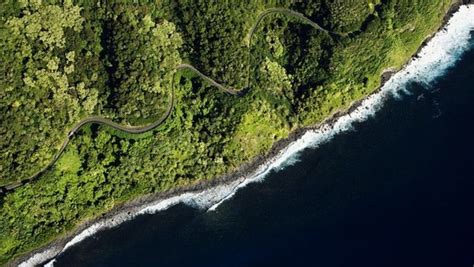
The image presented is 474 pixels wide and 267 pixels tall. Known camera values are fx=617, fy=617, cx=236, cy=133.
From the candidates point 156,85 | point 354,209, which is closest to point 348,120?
point 354,209

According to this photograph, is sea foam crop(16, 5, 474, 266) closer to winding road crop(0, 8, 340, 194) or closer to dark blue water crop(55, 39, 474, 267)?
dark blue water crop(55, 39, 474, 267)

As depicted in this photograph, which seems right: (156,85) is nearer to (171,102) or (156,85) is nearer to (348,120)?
(171,102)

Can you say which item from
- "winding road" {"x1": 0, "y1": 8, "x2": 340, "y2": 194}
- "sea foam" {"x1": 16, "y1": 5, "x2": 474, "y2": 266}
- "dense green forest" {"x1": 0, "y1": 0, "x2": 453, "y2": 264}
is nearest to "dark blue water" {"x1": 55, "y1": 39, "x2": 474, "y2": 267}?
"sea foam" {"x1": 16, "y1": 5, "x2": 474, "y2": 266}

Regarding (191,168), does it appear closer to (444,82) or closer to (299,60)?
(299,60)

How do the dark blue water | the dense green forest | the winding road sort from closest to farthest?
the dark blue water, the dense green forest, the winding road

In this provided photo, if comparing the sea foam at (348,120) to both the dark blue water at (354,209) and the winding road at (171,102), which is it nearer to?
the dark blue water at (354,209)

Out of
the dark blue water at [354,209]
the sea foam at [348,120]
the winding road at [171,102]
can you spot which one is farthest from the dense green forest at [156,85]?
the dark blue water at [354,209]
